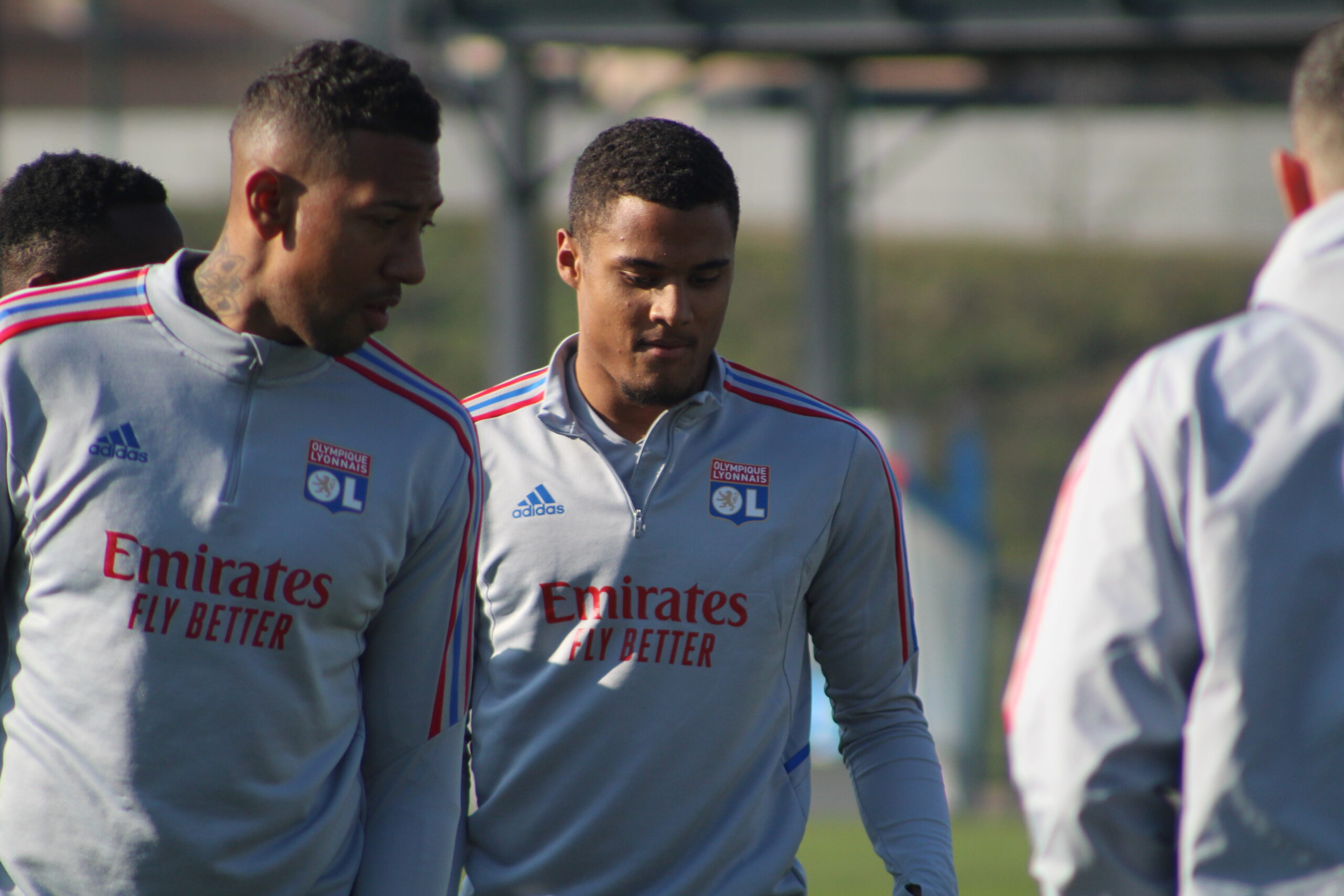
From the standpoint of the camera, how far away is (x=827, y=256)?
11.5 m

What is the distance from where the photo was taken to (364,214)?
218 cm

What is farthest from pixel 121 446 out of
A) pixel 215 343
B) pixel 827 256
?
pixel 827 256

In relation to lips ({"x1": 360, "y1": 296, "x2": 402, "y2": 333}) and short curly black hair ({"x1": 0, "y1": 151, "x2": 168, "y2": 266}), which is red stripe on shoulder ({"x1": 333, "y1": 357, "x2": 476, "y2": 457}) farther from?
short curly black hair ({"x1": 0, "y1": 151, "x2": 168, "y2": 266})

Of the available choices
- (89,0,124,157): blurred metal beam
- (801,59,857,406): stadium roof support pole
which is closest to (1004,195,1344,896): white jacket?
(801,59,857,406): stadium roof support pole

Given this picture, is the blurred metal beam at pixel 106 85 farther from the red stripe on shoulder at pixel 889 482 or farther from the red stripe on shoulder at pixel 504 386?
Answer: the red stripe on shoulder at pixel 889 482

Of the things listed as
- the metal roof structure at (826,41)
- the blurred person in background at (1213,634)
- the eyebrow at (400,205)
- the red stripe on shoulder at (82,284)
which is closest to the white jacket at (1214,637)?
the blurred person in background at (1213,634)

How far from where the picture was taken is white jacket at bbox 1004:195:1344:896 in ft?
5.49

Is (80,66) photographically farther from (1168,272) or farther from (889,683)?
(889,683)

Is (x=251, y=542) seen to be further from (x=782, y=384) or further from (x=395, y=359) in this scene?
(x=782, y=384)

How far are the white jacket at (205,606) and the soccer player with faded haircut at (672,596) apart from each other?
311 millimetres

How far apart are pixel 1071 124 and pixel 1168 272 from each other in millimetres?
2101

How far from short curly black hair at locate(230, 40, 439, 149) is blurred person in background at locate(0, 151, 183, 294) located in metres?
0.51

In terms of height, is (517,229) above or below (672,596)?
above

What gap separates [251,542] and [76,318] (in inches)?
16.1
